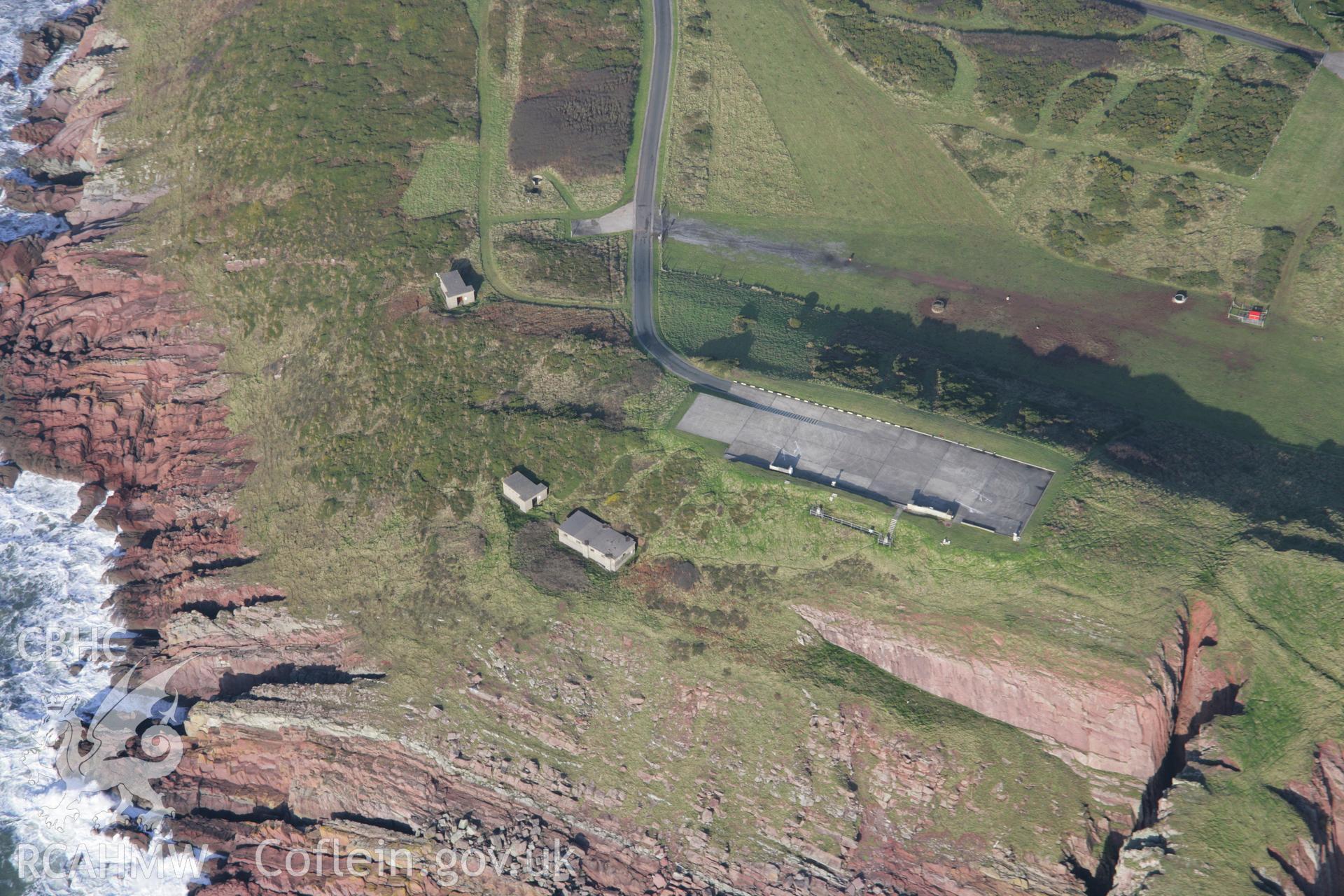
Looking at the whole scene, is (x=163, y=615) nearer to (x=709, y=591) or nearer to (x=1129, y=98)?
(x=709, y=591)

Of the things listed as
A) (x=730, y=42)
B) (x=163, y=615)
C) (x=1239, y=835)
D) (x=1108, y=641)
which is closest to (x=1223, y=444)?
(x=1108, y=641)

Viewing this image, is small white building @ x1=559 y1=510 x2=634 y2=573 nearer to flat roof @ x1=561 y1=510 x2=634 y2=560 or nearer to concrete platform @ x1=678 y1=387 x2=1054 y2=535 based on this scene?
flat roof @ x1=561 y1=510 x2=634 y2=560

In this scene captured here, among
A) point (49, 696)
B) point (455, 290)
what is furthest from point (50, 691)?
point (455, 290)

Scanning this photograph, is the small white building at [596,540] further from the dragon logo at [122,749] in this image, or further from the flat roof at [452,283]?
the dragon logo at [122,749]


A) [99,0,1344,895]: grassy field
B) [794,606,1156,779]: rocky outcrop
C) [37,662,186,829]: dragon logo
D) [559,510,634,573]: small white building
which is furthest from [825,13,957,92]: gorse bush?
[37,662,186,829]: dragon logo

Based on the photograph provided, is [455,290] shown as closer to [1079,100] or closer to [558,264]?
[558,264]

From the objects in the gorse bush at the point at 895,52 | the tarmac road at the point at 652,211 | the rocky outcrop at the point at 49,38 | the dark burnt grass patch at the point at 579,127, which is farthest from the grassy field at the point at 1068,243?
the rocky outcrop at the point at 49,38
